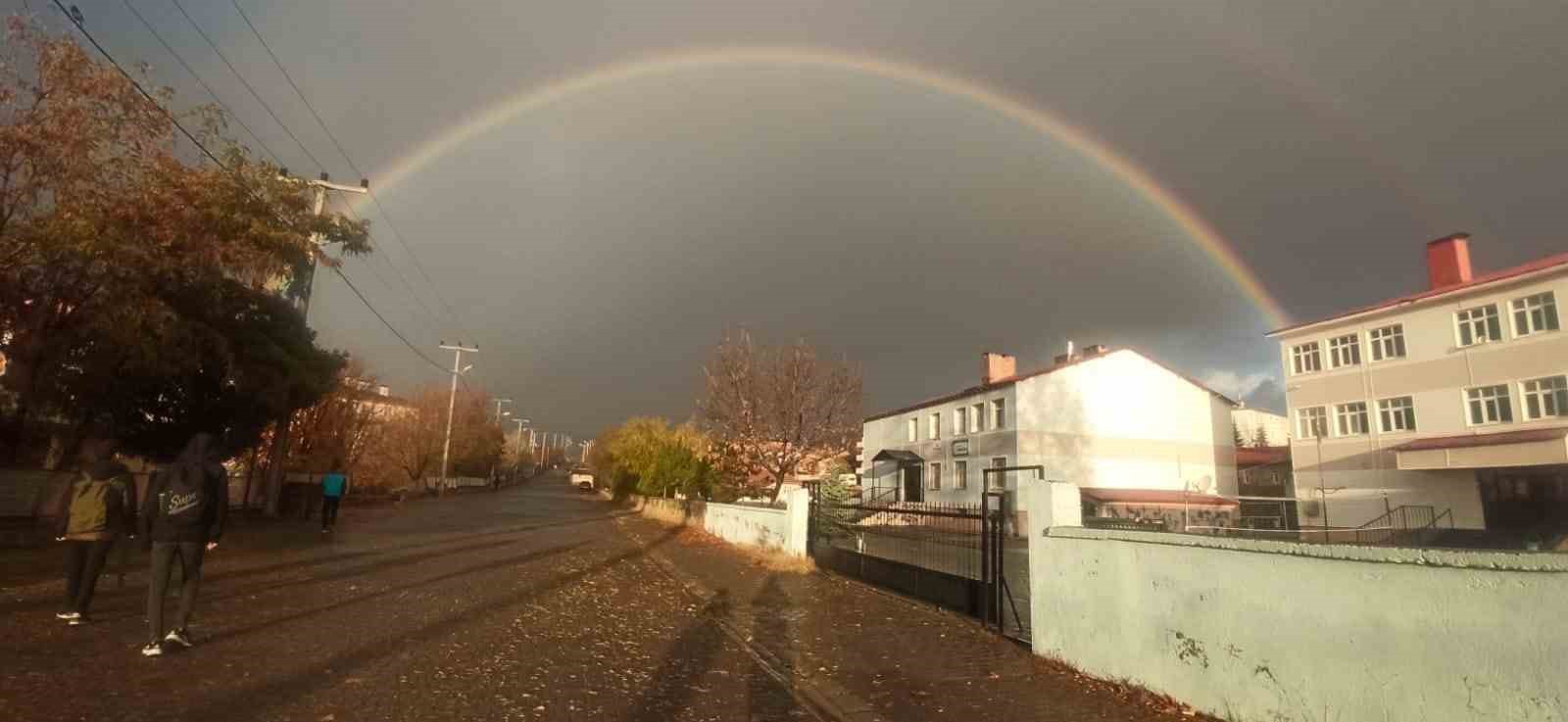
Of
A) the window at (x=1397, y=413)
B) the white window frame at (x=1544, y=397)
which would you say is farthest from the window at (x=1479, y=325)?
the window at (x=1397, y=413)

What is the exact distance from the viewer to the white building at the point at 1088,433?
37812mm

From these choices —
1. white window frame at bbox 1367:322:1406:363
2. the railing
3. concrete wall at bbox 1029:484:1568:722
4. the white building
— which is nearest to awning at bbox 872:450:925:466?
the white building

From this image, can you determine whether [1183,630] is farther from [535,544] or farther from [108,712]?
[535,544]

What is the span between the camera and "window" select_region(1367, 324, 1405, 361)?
33.7 meters

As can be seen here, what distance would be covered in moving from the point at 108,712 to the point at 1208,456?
145ft

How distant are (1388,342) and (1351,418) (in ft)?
11.2

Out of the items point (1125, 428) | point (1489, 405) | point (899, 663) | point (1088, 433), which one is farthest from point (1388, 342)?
point (899, 663)

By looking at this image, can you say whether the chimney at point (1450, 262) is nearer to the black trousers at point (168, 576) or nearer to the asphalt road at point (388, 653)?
the asphalt road at point (388, 653)

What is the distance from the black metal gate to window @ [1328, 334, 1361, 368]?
30.0 m

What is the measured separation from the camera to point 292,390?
19.2 metres

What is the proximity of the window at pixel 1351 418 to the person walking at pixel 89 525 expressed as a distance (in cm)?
4017

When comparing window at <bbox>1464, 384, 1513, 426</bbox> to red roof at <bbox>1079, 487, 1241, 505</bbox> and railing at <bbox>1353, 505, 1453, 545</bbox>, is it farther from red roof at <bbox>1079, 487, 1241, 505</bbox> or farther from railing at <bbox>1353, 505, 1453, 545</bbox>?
red roof at <bbox>1079, 487, 1241, 505</bbox>

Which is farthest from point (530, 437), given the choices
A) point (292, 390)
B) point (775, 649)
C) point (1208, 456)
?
point (775, 649)

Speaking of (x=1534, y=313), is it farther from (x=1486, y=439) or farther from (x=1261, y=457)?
(x=1261, y=457)
